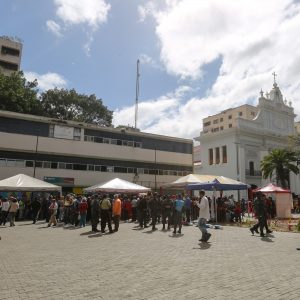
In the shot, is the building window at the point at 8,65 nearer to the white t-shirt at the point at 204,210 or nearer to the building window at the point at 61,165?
the building window at the point at 61,165

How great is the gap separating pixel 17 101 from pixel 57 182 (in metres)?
11.9

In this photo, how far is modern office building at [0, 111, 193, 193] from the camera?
32281 mm

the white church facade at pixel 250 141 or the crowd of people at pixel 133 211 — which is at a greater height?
the white church facade at pixel 250 141

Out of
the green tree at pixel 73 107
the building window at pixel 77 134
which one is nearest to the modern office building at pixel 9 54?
the green tree at pixel 73 107

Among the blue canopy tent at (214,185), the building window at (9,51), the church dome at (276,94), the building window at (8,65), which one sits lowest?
the blue canopy tent at (214,185)

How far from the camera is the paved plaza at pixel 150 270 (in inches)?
223

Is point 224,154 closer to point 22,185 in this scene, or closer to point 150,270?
point 22,185

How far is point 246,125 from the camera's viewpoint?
46250 mm

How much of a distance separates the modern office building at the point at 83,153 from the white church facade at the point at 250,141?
5.11 metres

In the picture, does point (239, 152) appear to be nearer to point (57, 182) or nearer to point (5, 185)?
point (57, 182)

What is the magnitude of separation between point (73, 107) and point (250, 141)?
82.8 ft

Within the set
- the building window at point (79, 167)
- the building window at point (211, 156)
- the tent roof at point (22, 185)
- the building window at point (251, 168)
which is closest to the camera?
the tent roof at point (22, 185)

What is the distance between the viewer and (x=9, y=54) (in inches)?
2286

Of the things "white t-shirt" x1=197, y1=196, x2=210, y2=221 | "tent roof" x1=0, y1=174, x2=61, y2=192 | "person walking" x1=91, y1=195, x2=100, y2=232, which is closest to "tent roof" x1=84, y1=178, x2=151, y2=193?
"tent roof" x1=0, y1=174, x2=61, y2=192
